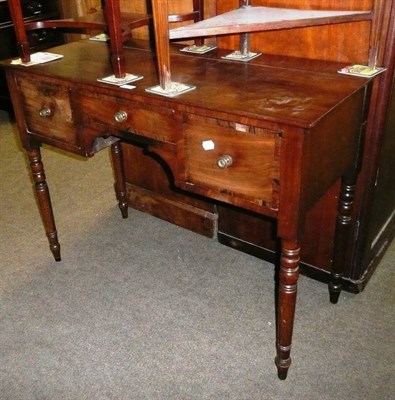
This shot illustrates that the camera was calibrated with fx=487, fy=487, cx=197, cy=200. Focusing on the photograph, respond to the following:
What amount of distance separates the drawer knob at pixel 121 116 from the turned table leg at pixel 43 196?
1.88ft

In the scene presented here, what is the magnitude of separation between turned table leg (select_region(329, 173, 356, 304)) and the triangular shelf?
499 millimetres

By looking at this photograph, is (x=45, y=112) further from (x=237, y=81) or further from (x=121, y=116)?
(x=237, y=81)

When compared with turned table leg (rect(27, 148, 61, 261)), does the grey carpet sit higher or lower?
lower

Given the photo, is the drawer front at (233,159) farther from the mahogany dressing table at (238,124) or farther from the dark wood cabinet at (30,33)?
the dark wood cabinet at (30,33)

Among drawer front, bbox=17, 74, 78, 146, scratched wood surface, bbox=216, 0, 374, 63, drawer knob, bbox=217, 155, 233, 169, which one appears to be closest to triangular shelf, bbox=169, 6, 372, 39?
scratched wood surface, bbox=216, 0, 374, 63

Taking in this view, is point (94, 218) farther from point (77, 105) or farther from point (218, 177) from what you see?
point (218, 177)

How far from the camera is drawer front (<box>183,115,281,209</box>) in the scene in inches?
48.8

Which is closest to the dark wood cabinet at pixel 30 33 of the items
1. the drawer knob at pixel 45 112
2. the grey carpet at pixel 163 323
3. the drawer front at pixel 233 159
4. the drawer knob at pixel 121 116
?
the grey carpet at pixel 163 323

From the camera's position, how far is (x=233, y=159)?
4.28ft

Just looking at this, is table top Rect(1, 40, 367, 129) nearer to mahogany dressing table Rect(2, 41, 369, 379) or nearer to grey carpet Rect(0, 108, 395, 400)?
mahogany dressing table Rect(2, 41, 369, 379)

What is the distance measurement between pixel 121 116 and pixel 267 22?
515mm

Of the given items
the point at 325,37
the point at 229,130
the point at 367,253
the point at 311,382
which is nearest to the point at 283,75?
the point at 325,37

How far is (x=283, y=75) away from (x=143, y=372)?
1.06m

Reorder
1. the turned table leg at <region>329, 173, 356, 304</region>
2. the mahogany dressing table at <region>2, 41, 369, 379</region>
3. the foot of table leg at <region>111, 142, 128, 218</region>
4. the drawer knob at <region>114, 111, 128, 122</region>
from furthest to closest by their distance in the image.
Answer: the foot of table leg at <region>111, 142, 128, 218</region> < the turned table leg at <region>329, 173, 356, 304</region> < the drawer knob at <region>114, 111, 128, 122</region> < the mahogany dressing table at <region>2, 41, 369, 379</region>
